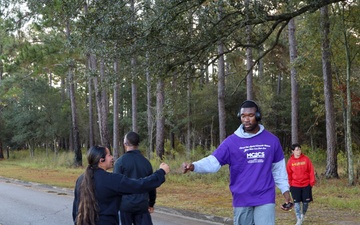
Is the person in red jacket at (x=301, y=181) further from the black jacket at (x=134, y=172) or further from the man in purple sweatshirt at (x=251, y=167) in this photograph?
the man in purple sweatshirt at (x=251, y=167)

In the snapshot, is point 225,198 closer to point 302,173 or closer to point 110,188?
point 302,173

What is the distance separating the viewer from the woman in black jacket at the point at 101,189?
469cm

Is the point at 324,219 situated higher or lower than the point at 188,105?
lower

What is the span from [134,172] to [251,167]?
192 centimetres

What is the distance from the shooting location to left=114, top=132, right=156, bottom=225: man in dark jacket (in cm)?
665

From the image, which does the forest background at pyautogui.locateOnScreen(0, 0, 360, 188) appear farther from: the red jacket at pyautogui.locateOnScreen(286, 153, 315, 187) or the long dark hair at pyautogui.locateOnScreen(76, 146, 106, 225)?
the long dark hair at pyautogui.locateOnScreen(76, 146, 106, 225)

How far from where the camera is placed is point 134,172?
21.9 feet

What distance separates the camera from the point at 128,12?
12.6 m

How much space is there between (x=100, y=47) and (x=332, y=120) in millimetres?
10592

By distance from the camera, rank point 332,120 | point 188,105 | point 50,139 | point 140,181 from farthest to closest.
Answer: point 50,139, point 188,105, point 332,120, point 140,181

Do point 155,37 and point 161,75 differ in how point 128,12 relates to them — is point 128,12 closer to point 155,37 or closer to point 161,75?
point 155,37

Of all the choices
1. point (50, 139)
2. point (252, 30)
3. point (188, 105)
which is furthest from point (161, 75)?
point (50, 139)

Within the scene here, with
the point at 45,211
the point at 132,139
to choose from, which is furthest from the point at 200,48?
the point at 132,139

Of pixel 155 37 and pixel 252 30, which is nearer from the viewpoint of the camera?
pixel 155 37
